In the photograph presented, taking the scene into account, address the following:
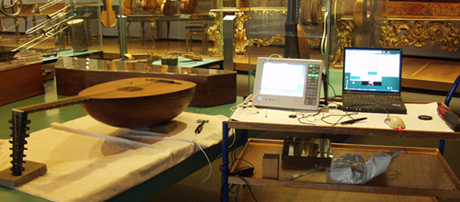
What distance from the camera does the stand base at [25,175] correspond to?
209 cm

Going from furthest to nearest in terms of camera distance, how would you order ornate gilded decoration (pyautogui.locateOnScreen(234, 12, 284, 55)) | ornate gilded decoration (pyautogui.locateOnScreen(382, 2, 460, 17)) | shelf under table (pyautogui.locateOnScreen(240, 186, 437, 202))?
ornate gilded decoration (pyautogui.locateOnScreen(234, 12, 284, 55)) < ornate gilded decoration (pyautogui.locateOnScreen(382, 2, 460, 17)) < shelf under table (pyautogui.locateOnScreen(240, 186, 437, 202))

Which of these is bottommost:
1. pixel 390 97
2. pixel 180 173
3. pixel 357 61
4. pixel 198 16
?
pixel 180 173

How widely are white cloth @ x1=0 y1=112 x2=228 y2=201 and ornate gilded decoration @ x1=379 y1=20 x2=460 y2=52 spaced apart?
15.1 feet

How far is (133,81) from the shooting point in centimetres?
320

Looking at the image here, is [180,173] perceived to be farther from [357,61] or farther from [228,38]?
[228,38]

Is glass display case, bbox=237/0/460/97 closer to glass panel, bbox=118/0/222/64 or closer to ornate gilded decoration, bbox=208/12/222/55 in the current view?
glass panel, bbox=118/0/222/64

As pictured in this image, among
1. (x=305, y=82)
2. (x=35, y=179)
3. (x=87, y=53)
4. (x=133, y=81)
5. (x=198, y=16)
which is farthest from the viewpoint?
(x=87, y=53)

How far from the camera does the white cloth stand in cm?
208

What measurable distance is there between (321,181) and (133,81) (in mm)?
1729

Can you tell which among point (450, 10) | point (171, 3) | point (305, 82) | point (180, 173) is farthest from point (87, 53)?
point (450, 10)

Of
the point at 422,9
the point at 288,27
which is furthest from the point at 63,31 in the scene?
the point at 422,9

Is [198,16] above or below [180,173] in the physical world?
above

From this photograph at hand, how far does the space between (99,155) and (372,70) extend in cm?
176

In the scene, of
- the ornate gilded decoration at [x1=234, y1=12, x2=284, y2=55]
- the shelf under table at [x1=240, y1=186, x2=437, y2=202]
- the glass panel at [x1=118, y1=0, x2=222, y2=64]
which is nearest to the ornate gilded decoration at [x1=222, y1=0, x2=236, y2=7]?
the ornate gilded decoration at [x1=234, y1=12, x2=284, y2=55]
